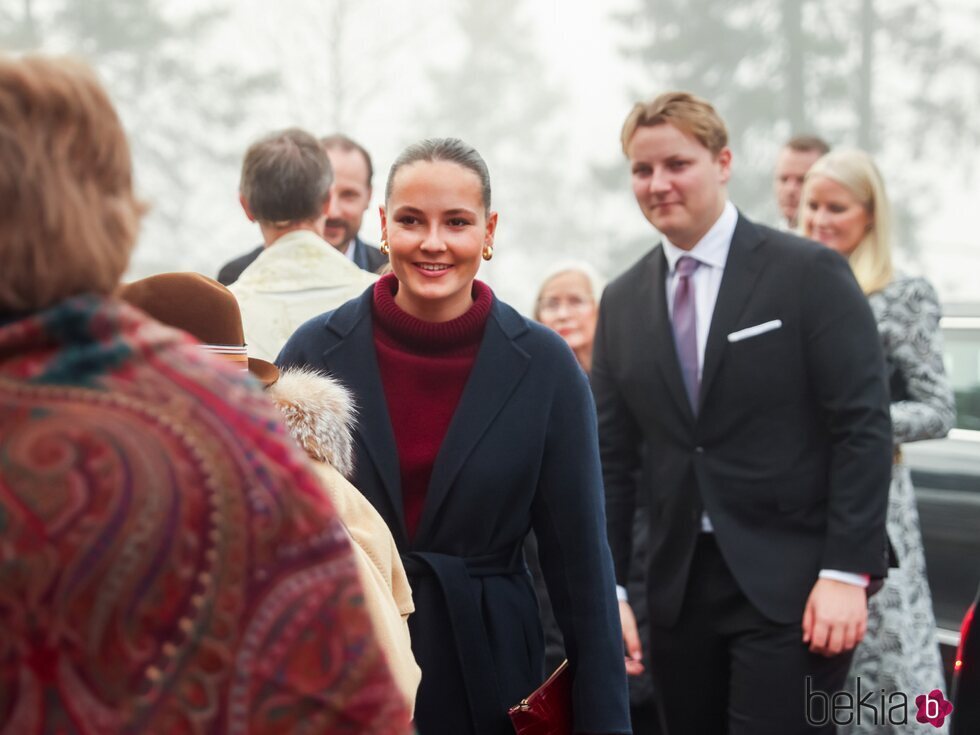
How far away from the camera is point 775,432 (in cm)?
394

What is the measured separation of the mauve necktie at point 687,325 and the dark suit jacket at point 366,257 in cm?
183

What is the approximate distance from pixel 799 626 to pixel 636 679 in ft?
4.43

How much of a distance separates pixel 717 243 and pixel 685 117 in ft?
1.34

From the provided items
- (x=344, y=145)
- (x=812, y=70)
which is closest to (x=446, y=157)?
(x=344, y=145)

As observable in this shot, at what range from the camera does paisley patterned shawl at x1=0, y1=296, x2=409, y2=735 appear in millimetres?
1389

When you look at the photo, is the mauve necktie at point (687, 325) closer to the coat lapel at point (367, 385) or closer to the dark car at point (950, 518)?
the coat lapel at point (367, 385)

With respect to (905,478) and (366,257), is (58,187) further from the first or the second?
(366,257)

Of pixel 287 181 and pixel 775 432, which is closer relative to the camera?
pixel 775 432

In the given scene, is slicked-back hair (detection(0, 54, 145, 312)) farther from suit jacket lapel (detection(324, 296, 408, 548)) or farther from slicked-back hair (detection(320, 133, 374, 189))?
slicked-back hair (detection(320, 133, 374, 189))

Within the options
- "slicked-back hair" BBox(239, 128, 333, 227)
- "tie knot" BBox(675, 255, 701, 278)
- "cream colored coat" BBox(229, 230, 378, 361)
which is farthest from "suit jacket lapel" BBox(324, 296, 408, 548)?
"tie knot" BBox(675, 255, 701, 278)

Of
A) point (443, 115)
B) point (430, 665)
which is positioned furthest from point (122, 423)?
point (443, 115)

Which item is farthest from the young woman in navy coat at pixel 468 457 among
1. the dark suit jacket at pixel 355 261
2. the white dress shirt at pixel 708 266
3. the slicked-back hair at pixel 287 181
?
the dark suit jacket at pixel 355 261

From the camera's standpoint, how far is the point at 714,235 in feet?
13.6

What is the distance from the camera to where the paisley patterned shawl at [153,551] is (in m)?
1.39
